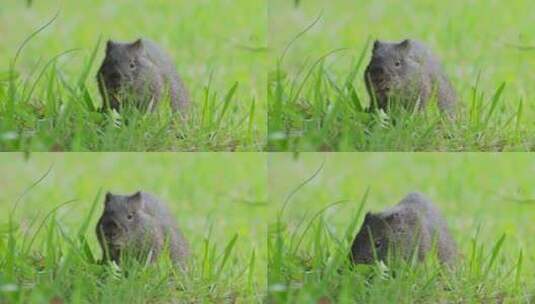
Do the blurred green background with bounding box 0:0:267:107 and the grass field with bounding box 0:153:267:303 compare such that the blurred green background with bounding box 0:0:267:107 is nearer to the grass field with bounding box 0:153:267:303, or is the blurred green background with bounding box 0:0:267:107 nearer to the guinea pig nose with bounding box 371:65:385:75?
the grass field with bounding box 0:153:267:303

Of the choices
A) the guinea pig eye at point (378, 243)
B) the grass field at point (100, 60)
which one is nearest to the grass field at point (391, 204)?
the guinea pig eye at point (378, 243)

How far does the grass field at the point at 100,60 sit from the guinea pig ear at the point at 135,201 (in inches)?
11.4

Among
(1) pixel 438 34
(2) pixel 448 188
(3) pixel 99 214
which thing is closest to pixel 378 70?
(2) pixel 448 188

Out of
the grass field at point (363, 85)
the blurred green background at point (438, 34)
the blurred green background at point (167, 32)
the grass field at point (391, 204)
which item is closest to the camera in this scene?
the grass field at point (391, 204)

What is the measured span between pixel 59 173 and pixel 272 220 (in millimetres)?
1477

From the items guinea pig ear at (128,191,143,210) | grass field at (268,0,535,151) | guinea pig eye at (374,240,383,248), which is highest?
grass field at (268,0,535,151)

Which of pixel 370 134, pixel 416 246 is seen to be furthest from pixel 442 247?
pixel 370 134

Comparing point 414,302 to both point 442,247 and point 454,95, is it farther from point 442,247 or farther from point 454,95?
point 454,95

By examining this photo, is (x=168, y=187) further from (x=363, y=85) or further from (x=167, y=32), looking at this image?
(x=363, y=85)

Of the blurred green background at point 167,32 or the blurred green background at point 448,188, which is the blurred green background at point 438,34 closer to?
the blurred green background at point 167,32

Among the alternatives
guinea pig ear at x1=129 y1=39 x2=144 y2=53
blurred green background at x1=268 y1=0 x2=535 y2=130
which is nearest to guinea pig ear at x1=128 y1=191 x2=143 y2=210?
guinea pig ear at x1=129 y1=39 x2=144 y2=53

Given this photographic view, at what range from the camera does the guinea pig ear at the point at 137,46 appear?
32.8 feet

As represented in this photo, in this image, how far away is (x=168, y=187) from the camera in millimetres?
10359

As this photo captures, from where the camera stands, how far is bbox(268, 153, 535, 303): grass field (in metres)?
9.72
